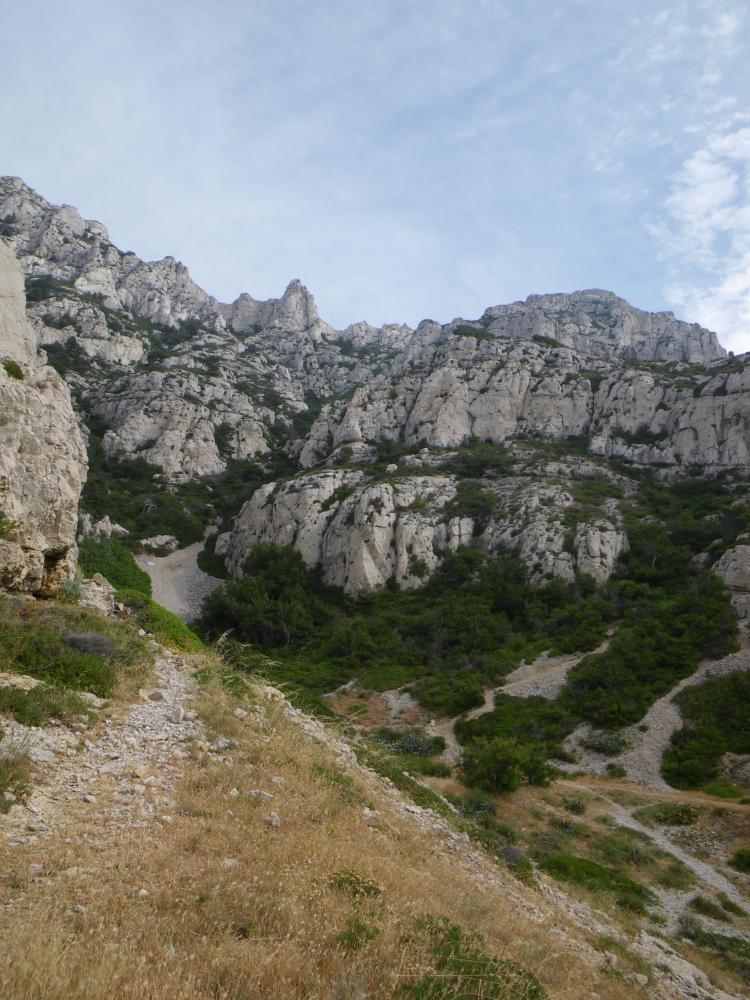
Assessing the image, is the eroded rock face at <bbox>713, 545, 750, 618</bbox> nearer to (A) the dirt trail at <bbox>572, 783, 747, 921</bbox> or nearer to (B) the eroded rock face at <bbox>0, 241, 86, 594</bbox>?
(A) the dirt trail at <bbox>572, 783, 747, 921</bbox>

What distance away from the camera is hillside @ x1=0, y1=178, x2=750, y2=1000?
466 cm

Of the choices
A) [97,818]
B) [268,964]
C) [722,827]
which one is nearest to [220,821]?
[97,818]

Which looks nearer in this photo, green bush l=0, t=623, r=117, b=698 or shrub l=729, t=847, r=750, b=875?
green bush l=0, t=623, r=117, b=698

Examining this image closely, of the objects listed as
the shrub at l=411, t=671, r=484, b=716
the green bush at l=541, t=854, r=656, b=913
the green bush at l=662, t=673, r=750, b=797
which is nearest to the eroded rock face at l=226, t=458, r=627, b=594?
the shrub at l=411, t=671, r=484, b=716

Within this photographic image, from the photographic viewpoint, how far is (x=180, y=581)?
57.2 meters

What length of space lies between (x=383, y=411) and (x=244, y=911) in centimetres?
8234

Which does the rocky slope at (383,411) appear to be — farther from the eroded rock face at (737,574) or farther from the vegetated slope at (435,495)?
the eroded rock face at (737,574)

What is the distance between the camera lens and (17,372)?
15.8 m

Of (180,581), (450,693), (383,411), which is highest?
(383,411)

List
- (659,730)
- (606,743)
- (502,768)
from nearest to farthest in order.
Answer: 1. (502,768)
2. (606,743)
3. (659,730)

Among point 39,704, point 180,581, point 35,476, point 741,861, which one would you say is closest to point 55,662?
point 39,704

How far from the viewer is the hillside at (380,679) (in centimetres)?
466

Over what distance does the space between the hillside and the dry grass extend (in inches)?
1.4

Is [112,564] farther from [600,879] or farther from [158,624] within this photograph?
[600,879]
